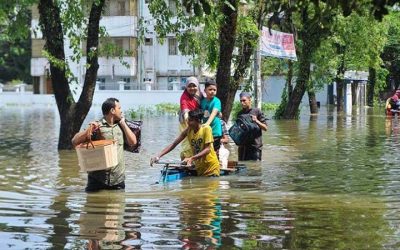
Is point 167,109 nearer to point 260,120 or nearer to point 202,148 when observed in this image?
point 260,120

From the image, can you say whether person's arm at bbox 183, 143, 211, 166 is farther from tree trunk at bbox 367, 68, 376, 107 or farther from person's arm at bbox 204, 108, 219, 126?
tree trunk at bbox 367, 68, 376, 107

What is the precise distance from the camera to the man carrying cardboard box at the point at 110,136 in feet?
32.6

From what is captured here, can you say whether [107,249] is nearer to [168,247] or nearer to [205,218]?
[168,247]

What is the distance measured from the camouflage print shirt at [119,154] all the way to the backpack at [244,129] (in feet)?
14.5

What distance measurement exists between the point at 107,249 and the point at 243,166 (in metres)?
7.40

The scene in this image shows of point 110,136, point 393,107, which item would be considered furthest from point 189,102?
point 393,107

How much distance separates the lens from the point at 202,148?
11789mm

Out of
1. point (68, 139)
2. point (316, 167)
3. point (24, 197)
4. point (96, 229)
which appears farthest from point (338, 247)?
point (68, 139)

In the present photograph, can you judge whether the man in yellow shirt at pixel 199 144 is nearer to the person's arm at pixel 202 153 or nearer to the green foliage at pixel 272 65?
the person's arm at pixel 202 153

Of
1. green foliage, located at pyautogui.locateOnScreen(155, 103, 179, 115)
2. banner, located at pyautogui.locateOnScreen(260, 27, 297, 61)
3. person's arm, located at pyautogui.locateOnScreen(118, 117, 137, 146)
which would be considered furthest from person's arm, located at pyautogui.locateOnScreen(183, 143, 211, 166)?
green foliage, located at pyautogui.locateOnScreen(155, 103, 179, 115)

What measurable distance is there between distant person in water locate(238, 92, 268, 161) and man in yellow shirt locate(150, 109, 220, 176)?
2416mm

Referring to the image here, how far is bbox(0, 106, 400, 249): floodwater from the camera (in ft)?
23.5

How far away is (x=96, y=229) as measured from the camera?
7715 millimetres

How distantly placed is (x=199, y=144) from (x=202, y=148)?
80mm
